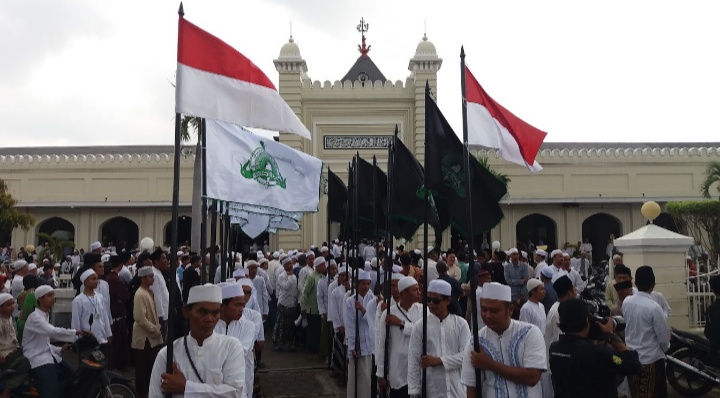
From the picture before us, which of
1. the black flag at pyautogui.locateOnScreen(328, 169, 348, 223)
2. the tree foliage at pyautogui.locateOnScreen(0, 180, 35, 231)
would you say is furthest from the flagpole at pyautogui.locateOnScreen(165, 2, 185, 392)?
the tree foliage at pyautogui.locateOnScreen(0, 180, 35, 231)

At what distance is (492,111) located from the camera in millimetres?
5625

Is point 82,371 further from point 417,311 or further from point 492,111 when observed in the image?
point 492,111

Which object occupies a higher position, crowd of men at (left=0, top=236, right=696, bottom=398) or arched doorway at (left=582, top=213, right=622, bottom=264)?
arched doorway at (left=582, top=213, right=622, bottom=264)

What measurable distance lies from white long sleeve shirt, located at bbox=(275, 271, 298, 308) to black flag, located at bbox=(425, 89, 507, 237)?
729 centimetres

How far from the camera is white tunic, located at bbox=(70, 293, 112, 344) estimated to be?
26.3 feet

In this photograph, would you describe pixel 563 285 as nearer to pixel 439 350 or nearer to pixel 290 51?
pixel 439 350

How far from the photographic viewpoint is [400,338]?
20.4 ft

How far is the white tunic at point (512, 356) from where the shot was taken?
4.05 m

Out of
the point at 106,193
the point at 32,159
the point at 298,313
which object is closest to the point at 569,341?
the point at 298,313

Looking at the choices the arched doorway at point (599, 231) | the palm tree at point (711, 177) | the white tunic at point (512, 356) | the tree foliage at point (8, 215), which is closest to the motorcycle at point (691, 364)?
the white tunic at point (512, 356)

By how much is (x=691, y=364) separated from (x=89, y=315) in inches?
278

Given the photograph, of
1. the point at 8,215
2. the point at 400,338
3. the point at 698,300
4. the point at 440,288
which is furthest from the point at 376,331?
the point at 8,215

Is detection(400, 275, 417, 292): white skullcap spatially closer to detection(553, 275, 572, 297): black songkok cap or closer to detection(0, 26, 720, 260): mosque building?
detection(553, 275, 572, 297): black songkok cap

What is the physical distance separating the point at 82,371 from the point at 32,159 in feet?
80.5
